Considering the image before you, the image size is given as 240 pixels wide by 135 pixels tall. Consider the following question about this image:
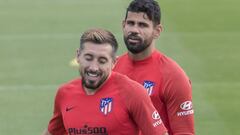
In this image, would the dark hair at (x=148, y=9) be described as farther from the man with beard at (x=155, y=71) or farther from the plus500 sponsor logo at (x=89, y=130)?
the plus500 sponsor logo at (x=89, y=130)

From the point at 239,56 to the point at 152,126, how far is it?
9.02 meters

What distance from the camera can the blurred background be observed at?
35.3 feet

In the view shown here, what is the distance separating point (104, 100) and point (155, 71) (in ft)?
3.21

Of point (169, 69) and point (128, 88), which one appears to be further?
point (169, 69)

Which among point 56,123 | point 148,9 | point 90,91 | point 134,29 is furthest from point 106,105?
point 148,9

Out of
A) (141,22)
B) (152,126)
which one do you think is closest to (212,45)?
(141,22)

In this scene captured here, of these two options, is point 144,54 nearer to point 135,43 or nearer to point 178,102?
point 135,43

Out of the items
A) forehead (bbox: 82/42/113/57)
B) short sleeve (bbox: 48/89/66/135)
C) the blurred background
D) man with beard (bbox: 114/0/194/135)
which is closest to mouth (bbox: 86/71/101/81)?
forehead (bbox: 82/42/113/57)

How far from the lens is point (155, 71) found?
221 inches

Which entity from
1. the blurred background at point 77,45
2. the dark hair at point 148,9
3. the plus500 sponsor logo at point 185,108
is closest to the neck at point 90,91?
the plus500 sponsor logo at point 185,108

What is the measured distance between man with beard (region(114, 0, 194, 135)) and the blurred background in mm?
4586

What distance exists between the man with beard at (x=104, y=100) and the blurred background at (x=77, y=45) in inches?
213

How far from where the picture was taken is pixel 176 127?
5.46 metres

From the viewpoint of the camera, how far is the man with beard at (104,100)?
15.2ft
